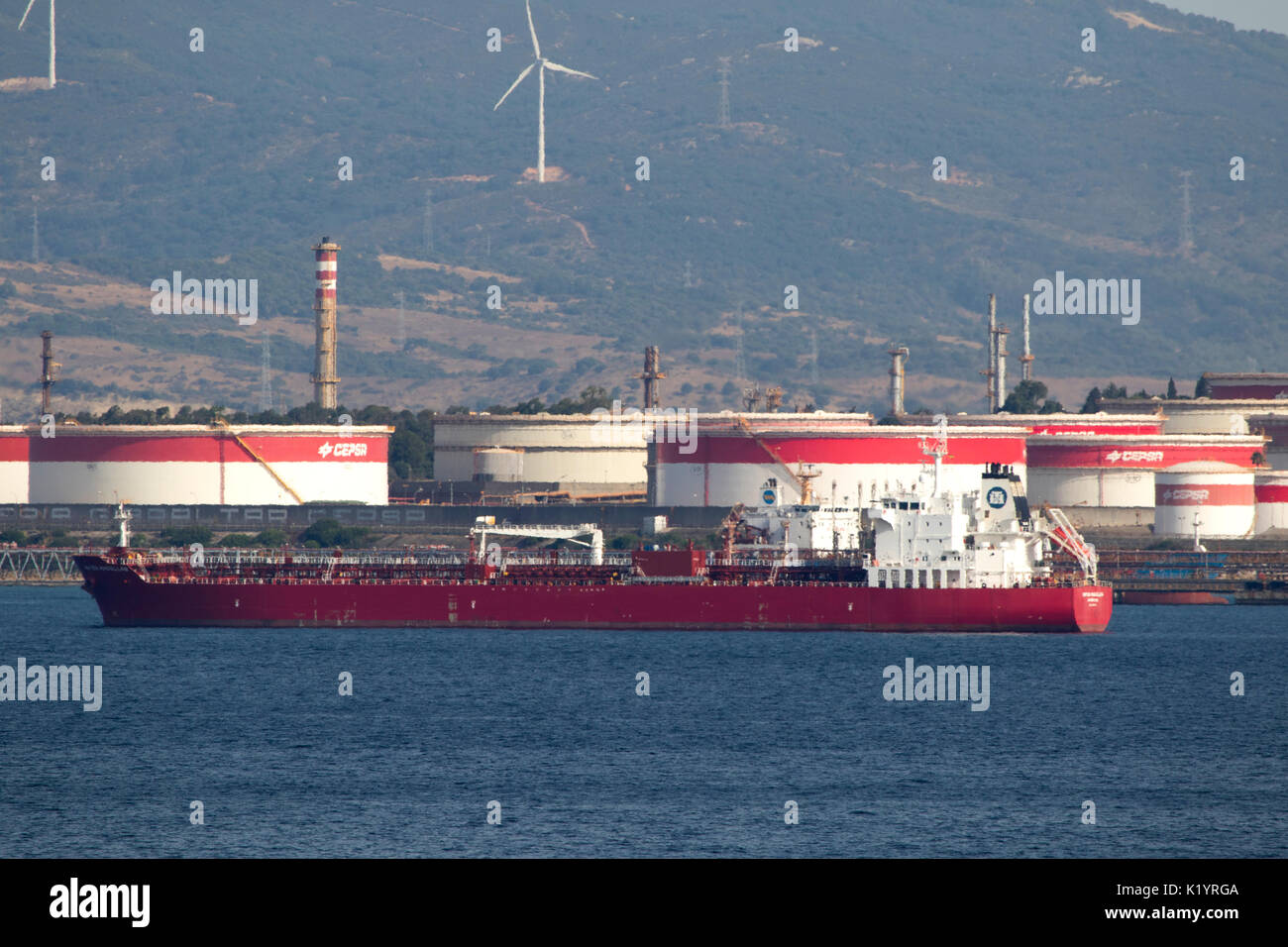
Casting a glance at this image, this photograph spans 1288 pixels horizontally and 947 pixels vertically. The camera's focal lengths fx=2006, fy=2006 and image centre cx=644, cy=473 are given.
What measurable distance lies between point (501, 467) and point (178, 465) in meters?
22.2

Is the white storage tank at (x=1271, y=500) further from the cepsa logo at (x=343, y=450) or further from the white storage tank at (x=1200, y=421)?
the cepsa logo at (x=343, y=450)

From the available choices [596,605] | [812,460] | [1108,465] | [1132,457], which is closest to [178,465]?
[812,460]

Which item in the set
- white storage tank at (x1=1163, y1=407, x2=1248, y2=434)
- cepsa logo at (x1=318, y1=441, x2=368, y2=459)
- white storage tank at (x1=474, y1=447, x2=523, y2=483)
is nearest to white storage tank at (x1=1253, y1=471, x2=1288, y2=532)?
white storage tank at (x1=1163, y1=407, x2=1248, y2=434)

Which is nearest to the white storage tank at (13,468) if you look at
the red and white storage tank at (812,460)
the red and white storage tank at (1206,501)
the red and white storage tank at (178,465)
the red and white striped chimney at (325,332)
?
the red and white storage tank at (178,465)

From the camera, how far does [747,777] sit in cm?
4531

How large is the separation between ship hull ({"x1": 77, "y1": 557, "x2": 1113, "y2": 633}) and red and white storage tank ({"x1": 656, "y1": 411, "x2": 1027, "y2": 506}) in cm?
3609

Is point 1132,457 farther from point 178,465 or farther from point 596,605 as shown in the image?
point 178,465

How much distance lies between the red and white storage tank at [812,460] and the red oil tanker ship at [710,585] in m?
29.4

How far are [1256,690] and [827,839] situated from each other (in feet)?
103

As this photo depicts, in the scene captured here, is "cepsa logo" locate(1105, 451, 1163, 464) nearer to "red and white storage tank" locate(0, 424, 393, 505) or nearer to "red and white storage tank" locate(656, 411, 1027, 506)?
"red and white storage tank" locate(656, 411, 1027, 506)

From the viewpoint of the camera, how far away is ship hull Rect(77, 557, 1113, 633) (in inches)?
3236

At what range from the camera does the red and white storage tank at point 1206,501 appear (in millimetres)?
122375

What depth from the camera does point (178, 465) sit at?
13125cm
